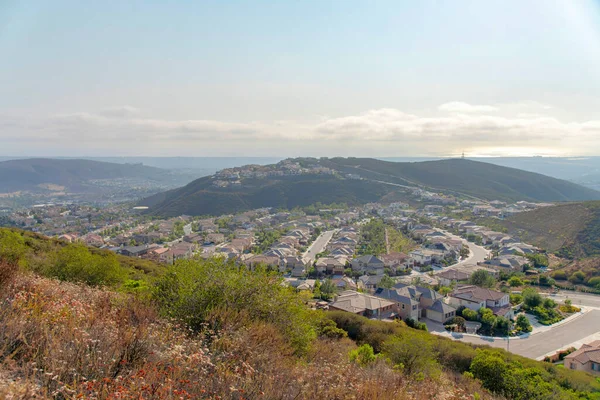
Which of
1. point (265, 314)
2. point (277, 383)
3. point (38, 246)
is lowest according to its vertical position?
point (38, 246)

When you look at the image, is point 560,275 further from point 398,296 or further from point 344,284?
point 344,284

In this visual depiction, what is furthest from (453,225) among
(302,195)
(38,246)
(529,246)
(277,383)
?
(277,383)

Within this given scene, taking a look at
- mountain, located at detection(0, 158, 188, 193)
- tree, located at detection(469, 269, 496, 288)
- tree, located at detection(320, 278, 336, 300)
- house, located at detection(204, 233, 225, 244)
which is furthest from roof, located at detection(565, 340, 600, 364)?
mountain, located at detection(0, 158, 188, 193)

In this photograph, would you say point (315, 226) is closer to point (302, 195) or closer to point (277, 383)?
point (302, 195)

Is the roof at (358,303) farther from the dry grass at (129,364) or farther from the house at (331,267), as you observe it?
the dry grass at (129,364)

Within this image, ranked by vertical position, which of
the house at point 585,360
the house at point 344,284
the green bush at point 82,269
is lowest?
the house at point 344,284

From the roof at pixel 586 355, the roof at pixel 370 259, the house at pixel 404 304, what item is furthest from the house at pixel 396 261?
the roof at pixel 586 355
